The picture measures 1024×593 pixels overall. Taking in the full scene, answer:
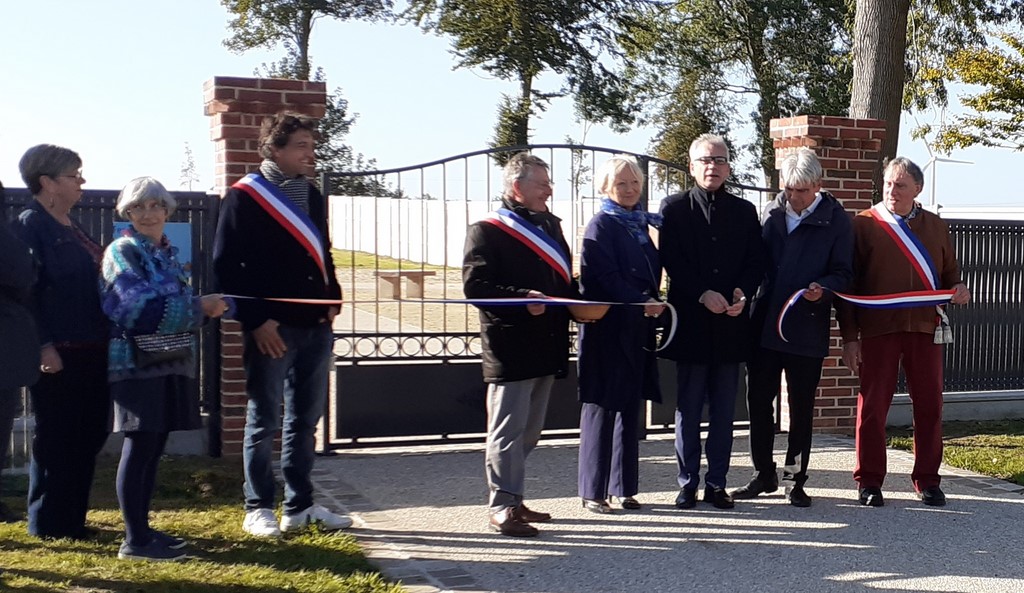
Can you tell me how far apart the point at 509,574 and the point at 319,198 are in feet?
6.68

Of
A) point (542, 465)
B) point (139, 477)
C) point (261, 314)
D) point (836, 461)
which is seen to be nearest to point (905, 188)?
point (836, 461)

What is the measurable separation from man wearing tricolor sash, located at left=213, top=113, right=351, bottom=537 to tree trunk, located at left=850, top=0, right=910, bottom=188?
8200 millimetres

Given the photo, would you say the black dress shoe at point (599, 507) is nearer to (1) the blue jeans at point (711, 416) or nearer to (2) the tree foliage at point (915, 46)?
(1) the blue jeans at point (711, 416)

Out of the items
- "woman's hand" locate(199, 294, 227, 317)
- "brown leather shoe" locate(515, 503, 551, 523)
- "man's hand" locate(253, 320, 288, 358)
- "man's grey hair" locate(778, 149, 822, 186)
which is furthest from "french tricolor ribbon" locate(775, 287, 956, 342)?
"woman's hand" locate(199, 294, 227, 317)

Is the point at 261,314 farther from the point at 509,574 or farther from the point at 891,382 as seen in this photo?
the point at 891,382

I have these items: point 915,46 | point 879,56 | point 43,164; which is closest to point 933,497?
point 43,164

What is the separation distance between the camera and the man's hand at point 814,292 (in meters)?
6.00

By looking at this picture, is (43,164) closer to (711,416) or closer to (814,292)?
(711,416)

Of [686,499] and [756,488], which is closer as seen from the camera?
[686,499]

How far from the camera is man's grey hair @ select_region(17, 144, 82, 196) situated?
16.4ft

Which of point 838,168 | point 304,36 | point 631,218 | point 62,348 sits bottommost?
point 62,348

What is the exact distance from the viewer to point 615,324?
19.1 feet

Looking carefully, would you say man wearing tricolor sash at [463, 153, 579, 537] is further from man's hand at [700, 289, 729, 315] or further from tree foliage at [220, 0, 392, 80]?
tree foliage at [220, 0, 392, 80]

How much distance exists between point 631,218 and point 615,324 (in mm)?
551
